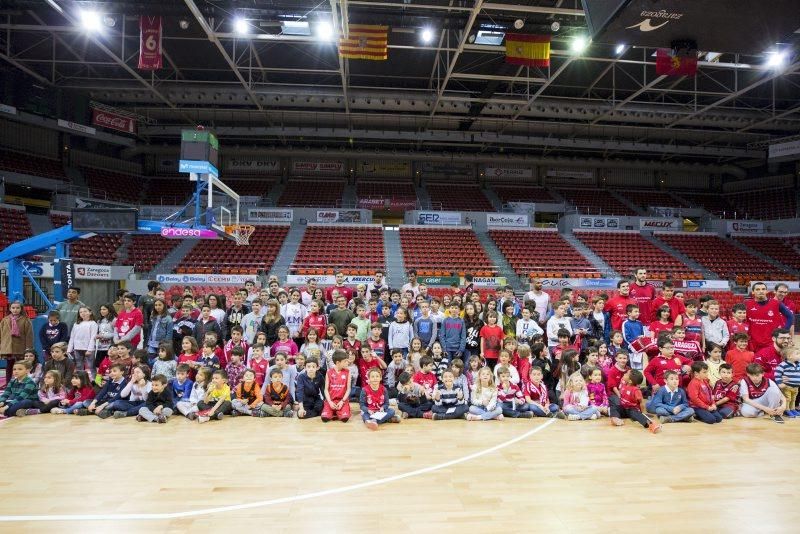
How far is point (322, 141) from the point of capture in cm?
2723

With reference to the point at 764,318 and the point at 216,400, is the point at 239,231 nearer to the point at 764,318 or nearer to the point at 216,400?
the point at 216,400

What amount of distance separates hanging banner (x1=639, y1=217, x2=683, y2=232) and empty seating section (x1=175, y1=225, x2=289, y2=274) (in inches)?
770

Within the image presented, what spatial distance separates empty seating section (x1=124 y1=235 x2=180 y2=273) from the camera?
18484 mm

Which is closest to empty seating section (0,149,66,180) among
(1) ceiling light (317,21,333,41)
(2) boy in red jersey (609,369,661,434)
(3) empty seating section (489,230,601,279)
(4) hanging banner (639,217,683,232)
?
(1) ceiling light (317,21,333,41)

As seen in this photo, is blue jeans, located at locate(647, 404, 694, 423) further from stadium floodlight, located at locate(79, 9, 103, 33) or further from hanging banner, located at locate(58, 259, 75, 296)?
stadium floodlight, located at locate(79, 9, 103, 33)

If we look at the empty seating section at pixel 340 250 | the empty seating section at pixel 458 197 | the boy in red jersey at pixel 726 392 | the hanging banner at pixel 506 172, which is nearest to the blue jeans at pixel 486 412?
the boy in red jersey at pixel 726 392

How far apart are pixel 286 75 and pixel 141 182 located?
1355cm

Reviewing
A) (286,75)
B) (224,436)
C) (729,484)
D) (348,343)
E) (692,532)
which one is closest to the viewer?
(692,532)

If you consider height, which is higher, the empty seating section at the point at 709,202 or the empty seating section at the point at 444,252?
the empty seating section at the point at 709,202

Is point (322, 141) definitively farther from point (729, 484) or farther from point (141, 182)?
point (729, 484)

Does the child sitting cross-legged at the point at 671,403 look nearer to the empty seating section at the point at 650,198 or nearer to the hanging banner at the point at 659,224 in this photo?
the hanging banner at the point at 659,224

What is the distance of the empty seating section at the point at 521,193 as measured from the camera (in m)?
28.1

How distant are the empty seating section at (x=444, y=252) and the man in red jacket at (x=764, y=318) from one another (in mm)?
11028

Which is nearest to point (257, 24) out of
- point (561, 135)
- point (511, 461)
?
point (511, 461)
